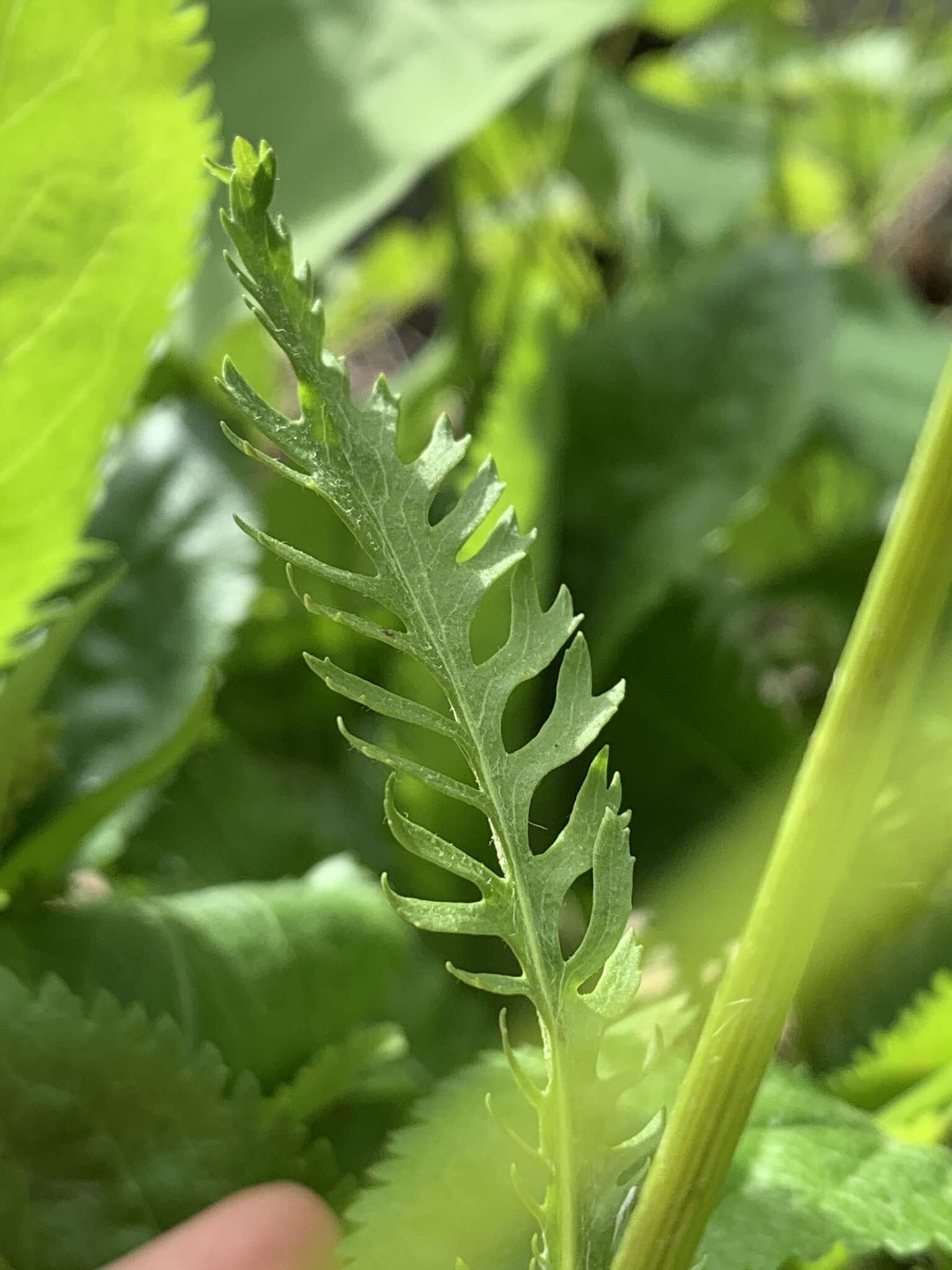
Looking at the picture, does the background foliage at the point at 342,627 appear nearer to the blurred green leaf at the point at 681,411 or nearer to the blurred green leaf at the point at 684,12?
the blurred green leaf at the point at 681,411

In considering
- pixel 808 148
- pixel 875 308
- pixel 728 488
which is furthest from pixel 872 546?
pixel 808 148

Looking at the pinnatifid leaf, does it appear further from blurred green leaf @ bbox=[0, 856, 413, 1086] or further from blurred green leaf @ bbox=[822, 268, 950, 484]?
blurred green leaf @ bbox=[822, 268, 950, 484]

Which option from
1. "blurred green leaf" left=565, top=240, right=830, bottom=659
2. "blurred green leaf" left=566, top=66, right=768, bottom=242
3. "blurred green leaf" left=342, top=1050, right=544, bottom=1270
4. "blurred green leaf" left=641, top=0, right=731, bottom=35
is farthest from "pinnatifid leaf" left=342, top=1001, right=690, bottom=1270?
"blurred green leaf" left=641, top=0, right=731, bottom=35

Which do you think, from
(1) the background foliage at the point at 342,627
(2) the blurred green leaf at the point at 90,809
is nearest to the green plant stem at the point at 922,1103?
(1) the background foliage at the point at 342,627

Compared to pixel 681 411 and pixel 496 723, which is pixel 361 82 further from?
pixel 496 723

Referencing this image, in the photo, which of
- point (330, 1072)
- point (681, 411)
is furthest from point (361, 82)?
point (330, 1072)
